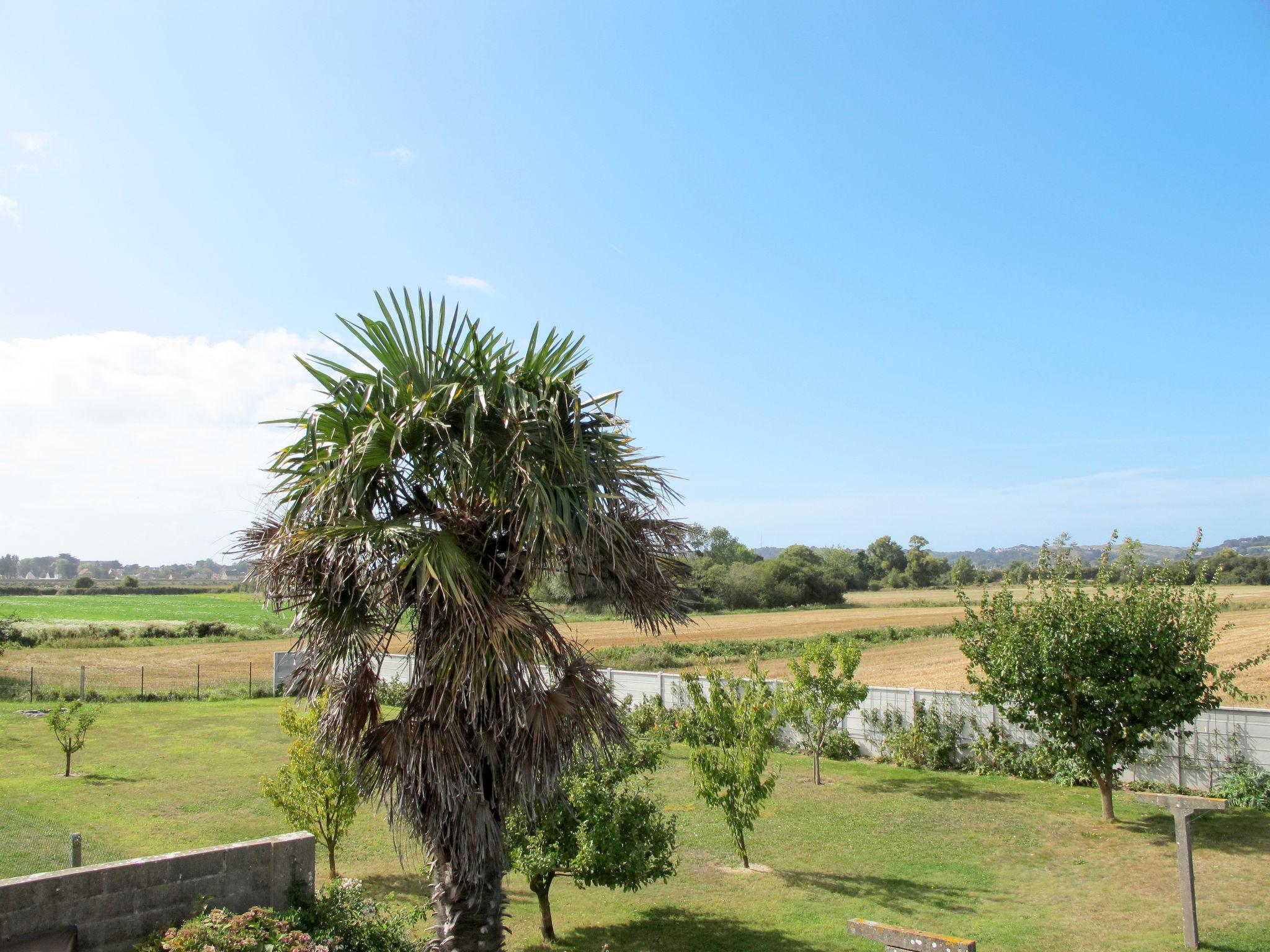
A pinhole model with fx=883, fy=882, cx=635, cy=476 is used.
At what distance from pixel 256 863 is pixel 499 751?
2712mm

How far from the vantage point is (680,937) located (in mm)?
10484

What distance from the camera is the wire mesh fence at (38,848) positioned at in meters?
11.6

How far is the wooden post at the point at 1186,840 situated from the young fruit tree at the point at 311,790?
9718mm

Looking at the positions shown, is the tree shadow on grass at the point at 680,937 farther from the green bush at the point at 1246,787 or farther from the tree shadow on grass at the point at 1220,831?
the green bush at the point at 1246,787

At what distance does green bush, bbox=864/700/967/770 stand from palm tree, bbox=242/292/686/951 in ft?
49.6

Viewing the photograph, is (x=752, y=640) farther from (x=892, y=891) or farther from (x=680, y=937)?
(x=680, y=937)

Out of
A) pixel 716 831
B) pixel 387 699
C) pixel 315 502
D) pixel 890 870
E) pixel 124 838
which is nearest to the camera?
pixel 315 502

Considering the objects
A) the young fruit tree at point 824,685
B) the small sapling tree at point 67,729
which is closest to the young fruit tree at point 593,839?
the young fruit tree at point 824,685

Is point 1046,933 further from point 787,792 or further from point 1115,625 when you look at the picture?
point 787,792

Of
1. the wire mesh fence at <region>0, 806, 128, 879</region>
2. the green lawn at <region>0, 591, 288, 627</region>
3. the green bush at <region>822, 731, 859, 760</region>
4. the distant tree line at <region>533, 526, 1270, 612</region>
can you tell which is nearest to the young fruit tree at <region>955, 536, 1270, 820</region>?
the distant tree line at <region>533, 526, 1270, 612</region>

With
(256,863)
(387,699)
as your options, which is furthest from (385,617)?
(387,699)

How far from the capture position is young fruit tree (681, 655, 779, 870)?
12.5m

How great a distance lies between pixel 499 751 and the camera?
6656 millimetres

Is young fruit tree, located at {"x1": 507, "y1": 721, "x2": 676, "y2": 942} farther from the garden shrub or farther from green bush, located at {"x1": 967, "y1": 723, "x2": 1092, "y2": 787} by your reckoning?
green bush, located at {"x1": 967, "y1": 723, "x2": 1092, "y2": 787}
